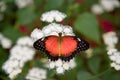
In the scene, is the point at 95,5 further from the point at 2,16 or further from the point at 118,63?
the point at 118,63

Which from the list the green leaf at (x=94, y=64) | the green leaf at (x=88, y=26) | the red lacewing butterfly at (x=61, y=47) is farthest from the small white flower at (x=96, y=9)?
the red lacewing butterfly at (x=61, y=47)

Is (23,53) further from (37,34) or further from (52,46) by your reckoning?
(52,46)

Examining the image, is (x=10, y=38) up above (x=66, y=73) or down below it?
above

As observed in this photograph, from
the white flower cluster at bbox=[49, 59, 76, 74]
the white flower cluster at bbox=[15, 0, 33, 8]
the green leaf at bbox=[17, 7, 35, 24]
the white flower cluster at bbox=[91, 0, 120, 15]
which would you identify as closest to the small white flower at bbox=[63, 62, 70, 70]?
the white flower cluster at bbox=[49, 59, 76, 74]

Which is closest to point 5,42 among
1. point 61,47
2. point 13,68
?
point 13,68

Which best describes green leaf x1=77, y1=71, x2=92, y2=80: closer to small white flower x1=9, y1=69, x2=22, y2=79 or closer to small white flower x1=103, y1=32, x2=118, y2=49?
small white flower x1=9, y1=69, x2=22, y2=79

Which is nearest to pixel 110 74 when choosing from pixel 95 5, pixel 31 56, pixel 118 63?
pixel 118 63
